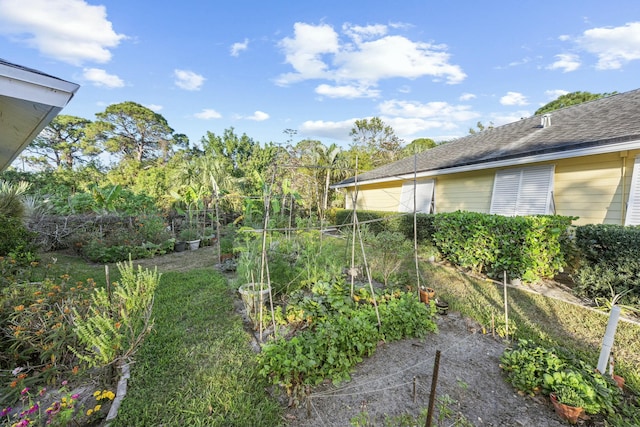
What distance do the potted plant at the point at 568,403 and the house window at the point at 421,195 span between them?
283 inches

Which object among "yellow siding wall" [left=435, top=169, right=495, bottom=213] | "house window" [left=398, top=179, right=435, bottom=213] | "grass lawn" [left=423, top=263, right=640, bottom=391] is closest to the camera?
"grass lawn" [left=423, top=263, right=640, bottom=391]

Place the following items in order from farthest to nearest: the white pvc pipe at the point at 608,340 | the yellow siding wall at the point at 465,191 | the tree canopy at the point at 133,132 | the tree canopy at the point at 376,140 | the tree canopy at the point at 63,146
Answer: the tree canopy at the point at 133,132
the tree canopy at the point at 376,140
the tree canopy at the point at 63,146
the yellow siding wall at the point at 465,191
the white pvc pipe at the point at 608,340

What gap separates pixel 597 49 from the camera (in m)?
8.08

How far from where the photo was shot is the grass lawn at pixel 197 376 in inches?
86.4

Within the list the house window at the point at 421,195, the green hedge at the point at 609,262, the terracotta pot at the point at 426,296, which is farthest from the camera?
the house window at the point at 421,195

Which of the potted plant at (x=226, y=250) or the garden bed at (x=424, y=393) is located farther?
the potted plant at (x=226, y=250)

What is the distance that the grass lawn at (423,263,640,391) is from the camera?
10.1ft

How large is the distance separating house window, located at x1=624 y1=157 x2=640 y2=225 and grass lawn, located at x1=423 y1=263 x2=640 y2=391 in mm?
2408

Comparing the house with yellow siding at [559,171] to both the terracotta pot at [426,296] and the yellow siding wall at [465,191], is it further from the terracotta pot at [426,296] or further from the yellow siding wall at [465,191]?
the terracotta pot at [426,296]

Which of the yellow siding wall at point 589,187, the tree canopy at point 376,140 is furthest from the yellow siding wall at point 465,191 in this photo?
the tree canopy at point 376,140

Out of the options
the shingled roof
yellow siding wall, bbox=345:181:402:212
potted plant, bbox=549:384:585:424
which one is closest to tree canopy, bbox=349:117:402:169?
yellow siding wall, bbox=345:181:402:212

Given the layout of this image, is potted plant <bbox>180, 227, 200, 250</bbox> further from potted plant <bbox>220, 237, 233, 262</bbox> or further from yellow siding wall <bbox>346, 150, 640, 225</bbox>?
yellow siding wall <bbox>346, 150, 640, 225</bbox>

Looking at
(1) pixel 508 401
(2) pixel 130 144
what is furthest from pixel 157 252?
(2) pixel 130 144

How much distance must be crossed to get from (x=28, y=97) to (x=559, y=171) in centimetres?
957
